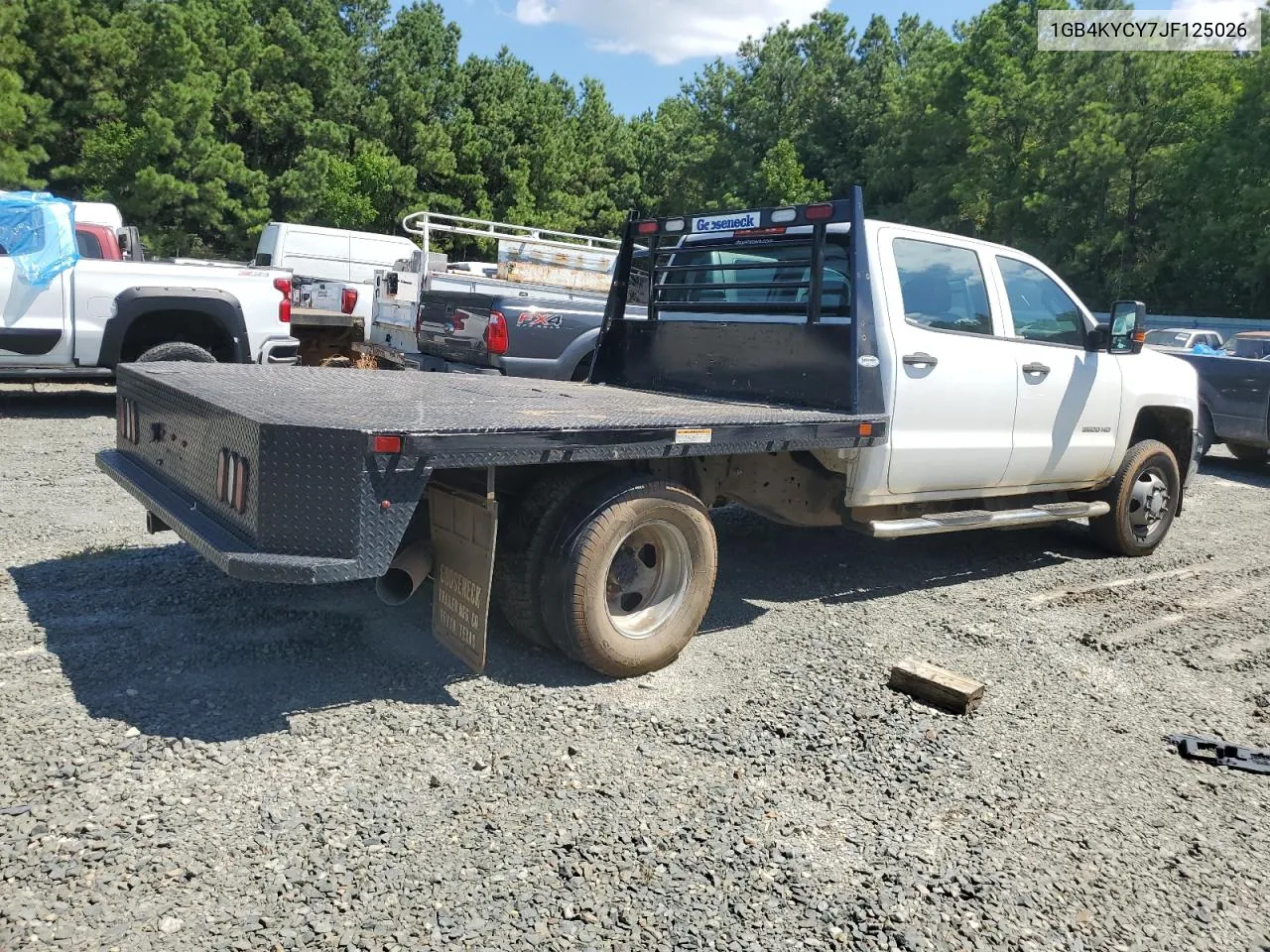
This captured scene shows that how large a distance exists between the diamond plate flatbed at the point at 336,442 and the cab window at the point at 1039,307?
1678mm

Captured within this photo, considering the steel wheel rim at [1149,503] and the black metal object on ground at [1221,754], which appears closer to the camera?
the black metal object on ground at [1221,754]

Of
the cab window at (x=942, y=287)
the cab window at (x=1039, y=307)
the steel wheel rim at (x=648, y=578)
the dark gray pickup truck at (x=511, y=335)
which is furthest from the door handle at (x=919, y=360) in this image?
the dark gray pickup truck at (x=511, y=335)

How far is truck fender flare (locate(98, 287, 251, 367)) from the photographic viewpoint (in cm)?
1035

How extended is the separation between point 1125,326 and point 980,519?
71.2 inches

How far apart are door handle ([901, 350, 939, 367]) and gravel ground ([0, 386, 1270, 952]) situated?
1.37m

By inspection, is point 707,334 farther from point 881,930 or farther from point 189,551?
point 881,930

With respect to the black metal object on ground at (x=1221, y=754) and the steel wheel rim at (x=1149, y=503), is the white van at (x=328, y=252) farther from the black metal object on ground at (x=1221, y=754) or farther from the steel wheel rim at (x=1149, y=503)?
the black metal object on ground at (x=1221, y=754)

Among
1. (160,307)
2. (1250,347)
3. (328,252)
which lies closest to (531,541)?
(160,307)

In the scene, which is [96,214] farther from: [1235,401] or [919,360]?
[1235,401]

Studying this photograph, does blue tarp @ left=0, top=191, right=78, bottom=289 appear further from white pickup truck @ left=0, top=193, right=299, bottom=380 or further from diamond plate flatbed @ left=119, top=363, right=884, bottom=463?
diamond plate flatbed @ left=119, top=363, right=884, bottom=463

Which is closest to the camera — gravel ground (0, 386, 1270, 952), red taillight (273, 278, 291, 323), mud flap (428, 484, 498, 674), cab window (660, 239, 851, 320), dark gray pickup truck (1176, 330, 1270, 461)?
gravel ground (0, 386, 1270, 952)

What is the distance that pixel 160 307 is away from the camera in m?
10.4

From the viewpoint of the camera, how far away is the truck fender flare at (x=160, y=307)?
34.0 ft

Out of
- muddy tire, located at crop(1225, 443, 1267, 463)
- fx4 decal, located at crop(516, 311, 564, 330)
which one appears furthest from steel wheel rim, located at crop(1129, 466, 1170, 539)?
muddy tire, located at crop(1225, 443, 1267, 463)
